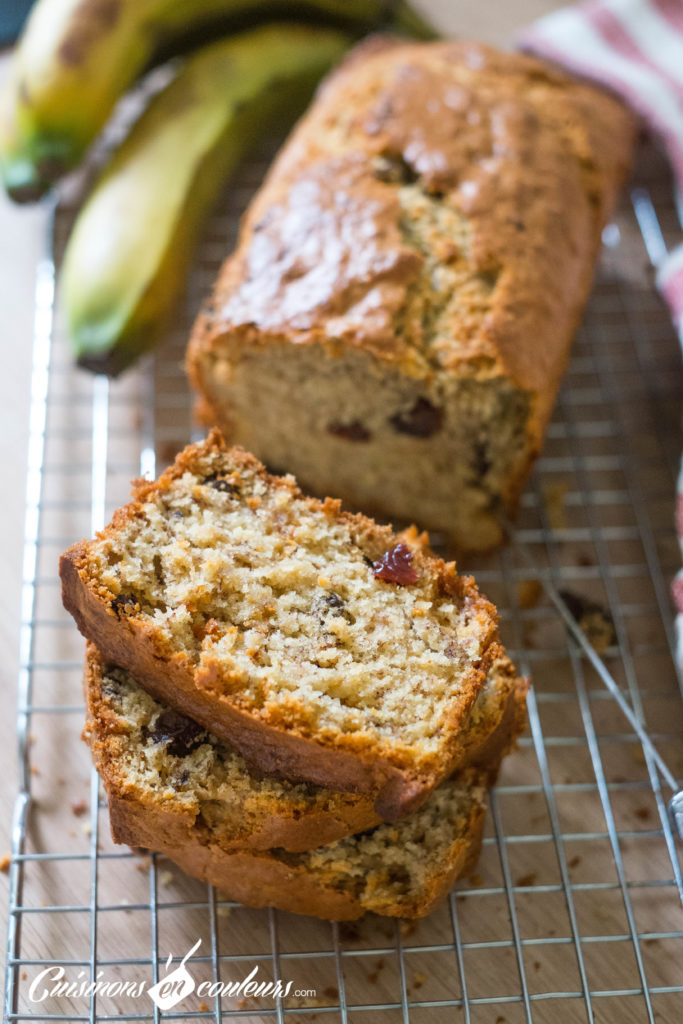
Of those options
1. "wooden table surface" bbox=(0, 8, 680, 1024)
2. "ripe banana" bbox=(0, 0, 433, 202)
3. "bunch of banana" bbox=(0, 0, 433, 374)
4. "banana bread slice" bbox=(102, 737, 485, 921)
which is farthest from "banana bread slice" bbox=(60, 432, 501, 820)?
"ripe banana" bbox=(0, 0, 433, 202)

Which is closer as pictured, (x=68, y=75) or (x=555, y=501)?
(x=555, y=501)

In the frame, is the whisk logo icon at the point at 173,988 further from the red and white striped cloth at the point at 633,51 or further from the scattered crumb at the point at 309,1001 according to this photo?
the red and white striped cloth at the point at 633,51

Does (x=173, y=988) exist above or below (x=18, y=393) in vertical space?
below

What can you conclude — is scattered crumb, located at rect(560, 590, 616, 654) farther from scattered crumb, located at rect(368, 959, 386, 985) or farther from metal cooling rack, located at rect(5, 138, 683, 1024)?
scattered crumb, located at rect(368, 959, 386, 985)

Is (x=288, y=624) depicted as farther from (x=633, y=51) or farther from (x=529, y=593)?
(x=633, y=51)

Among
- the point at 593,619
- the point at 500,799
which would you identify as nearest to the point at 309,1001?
the point at 500,799

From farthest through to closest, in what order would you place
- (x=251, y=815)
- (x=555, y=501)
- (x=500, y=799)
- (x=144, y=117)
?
(x=144, y=117)
(x=555, y=501)
(x=500, y=799)
(x=251, y=815)

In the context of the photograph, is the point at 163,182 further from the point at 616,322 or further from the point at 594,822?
the point at 594,822
